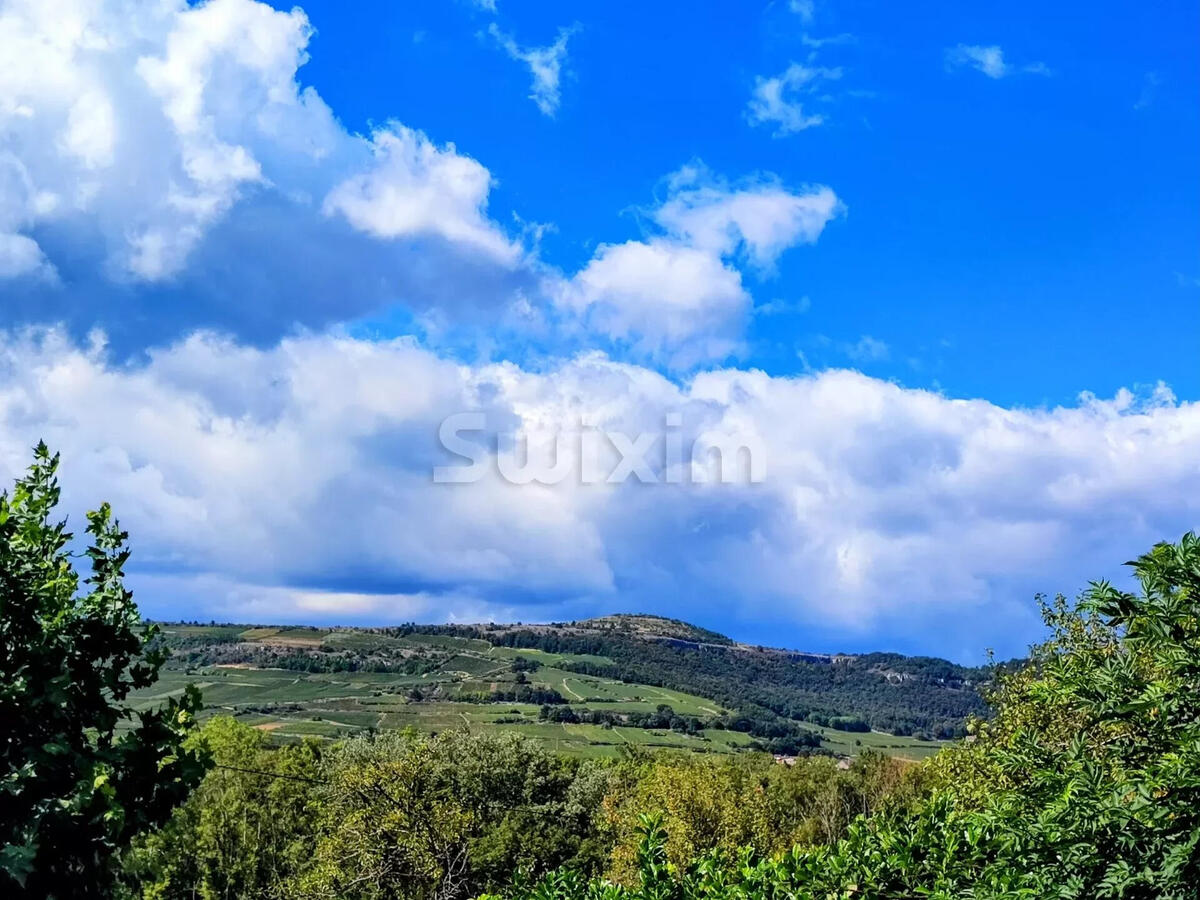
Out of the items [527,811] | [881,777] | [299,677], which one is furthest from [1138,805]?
[299,677]

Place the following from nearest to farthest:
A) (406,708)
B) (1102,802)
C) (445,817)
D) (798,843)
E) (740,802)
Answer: (1102,802), (798,843), (445,817), (740,802), (406,708)

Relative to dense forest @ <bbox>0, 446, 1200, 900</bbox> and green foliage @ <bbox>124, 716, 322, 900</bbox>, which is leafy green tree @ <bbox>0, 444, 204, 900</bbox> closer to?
dense forest @ <bbox>0, 446, 1200, 900</bbox>

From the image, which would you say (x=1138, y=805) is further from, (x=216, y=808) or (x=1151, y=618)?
(x=216, y=808)

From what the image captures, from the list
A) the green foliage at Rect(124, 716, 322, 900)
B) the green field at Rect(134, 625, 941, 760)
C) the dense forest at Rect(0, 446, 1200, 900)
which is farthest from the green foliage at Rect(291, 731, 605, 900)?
the green field at Rect(134, 625, 941, 760)

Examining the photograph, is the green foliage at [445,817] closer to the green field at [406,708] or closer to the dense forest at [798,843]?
the dense forest at [798,843]

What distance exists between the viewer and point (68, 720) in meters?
10.7

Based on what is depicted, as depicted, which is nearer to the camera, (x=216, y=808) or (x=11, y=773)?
(x=11, y=773)

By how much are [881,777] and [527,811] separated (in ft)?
132

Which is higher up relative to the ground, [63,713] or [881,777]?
[63,713]

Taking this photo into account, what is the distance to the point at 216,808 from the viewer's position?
56781 millimetres

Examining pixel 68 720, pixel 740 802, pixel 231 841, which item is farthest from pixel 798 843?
pixel 231 841

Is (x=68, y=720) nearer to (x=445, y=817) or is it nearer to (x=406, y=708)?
(x=445, y=817)

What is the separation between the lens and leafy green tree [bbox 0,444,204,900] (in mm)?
9828

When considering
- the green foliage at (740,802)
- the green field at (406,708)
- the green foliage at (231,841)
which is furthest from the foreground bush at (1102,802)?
the green field at (406,708)
